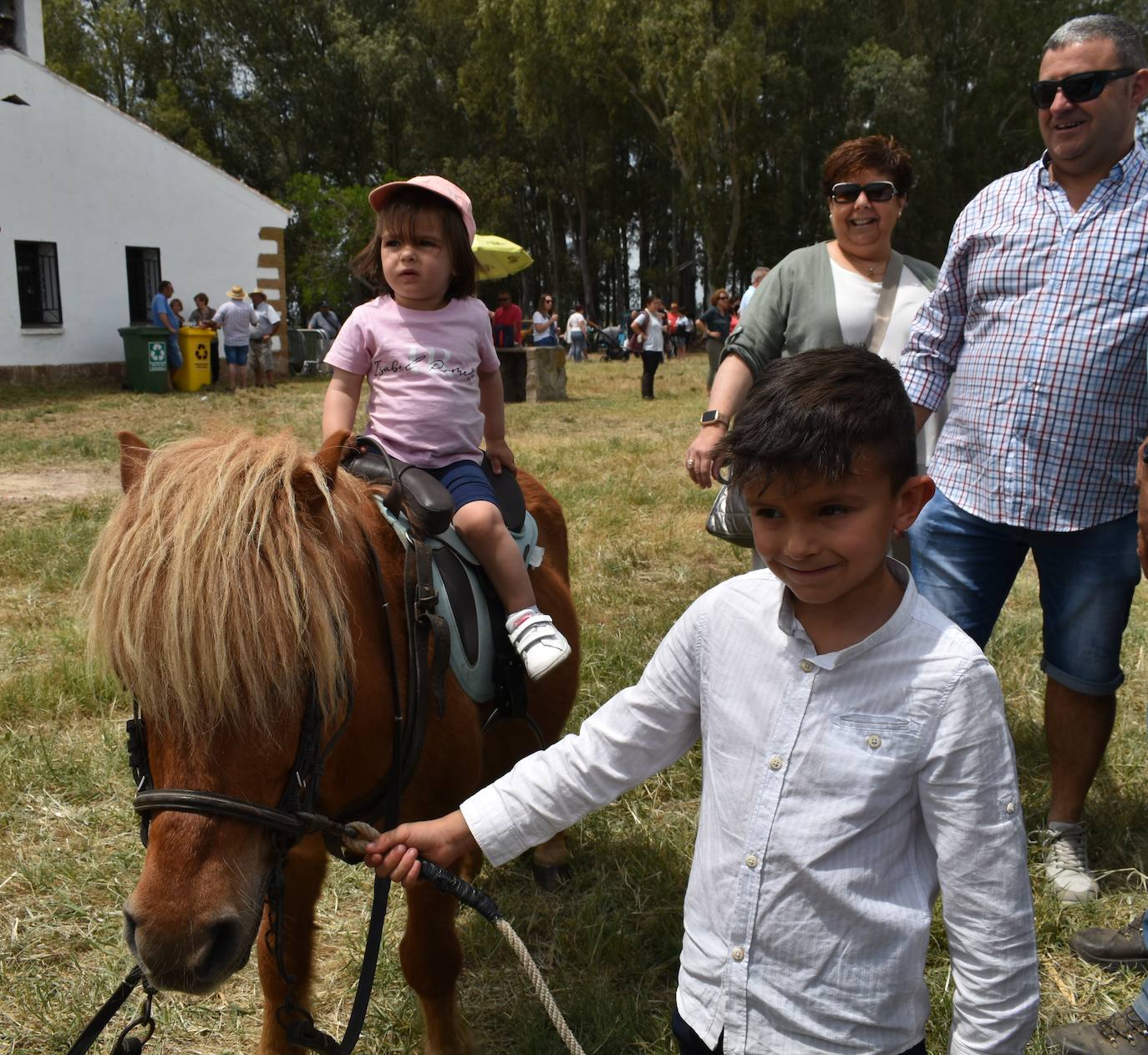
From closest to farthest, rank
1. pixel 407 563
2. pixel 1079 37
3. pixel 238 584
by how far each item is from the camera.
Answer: pixel 238 584, pixel 407 563, pixel 1079 37

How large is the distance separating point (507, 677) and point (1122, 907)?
1.97m

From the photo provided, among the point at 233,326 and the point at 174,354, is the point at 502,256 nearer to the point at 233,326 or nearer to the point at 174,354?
the point at 233,326

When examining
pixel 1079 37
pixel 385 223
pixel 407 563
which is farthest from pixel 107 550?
pixel 1079 37

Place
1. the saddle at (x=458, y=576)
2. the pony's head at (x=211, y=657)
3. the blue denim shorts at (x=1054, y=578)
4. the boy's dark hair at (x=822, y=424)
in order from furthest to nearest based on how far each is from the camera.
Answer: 1. the blue denim shorts at (x=1054, y=578)
2. the saddle at (x=458, y=576)
3. the pony's head at (x=211, y=657)
4. the boy's dark hair at (x=822, y=424)

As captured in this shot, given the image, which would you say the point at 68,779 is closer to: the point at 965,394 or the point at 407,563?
the point at 407,563

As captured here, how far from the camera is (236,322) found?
16391 mm

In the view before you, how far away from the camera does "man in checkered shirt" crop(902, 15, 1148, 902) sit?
248 cm

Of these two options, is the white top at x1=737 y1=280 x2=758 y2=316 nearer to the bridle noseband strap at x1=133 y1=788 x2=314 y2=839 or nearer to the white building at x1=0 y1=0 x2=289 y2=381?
the bridle noseband strap at x1=133 y1=788 x2=314 y2=839

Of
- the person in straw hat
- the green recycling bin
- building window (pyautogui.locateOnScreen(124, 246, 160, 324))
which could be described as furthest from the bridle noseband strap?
building window (pyautogui.locateOnScreen(124, 246, 160, 324))

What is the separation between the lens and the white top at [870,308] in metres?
3.06

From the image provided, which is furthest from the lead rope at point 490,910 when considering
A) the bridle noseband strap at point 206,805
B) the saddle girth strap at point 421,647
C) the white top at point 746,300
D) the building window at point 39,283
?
the building window at point 39,283

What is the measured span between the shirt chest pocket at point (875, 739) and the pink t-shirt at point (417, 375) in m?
1.57

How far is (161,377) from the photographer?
1630cm

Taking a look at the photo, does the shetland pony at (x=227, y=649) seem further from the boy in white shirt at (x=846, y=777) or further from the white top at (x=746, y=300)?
the white top at (x=746, y=300)
